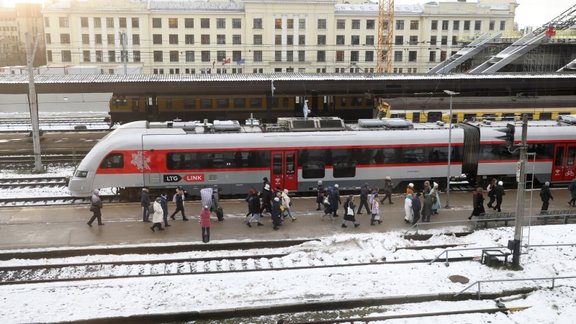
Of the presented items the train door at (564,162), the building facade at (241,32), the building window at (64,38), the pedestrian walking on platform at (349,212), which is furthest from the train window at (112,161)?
the building window at (64,38)

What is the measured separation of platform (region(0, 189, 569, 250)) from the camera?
58.2ft

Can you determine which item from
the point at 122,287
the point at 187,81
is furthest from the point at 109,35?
the point at 122,287

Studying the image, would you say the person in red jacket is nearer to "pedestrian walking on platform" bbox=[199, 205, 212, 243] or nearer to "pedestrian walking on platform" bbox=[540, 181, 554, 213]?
"pedestrian walking on platform" bbox=[199, 205, 212, 243]

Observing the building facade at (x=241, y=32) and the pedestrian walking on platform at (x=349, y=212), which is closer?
the pedestrian walking on platform at (x=349, y=212)

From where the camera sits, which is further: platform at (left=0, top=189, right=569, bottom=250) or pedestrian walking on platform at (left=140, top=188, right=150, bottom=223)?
pedestrian walking on platform at (left=140, top=188, right=150, bottom=223)

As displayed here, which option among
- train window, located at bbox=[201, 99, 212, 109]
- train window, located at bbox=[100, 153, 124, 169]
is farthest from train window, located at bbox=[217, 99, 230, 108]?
train window, located at bbox=[100, 153, 124, 169]

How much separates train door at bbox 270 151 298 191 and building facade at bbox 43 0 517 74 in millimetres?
51868

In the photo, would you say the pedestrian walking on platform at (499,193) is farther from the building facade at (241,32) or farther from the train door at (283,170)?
the building facade at (241,32)

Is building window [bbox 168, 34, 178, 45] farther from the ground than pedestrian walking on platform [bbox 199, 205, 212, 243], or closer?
farther from the ground

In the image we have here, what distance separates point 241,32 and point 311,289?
6324 centimetres

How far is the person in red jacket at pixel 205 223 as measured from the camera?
16953 millimetres

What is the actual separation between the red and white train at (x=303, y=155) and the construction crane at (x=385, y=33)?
5148 centimetres

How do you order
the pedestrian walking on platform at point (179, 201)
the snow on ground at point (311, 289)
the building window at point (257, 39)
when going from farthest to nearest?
the building window at point (257, 39)
the pedestrian walking on platform at point (179, 201)
the snow on ground at point (311, 289)

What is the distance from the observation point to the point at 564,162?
24.1m
